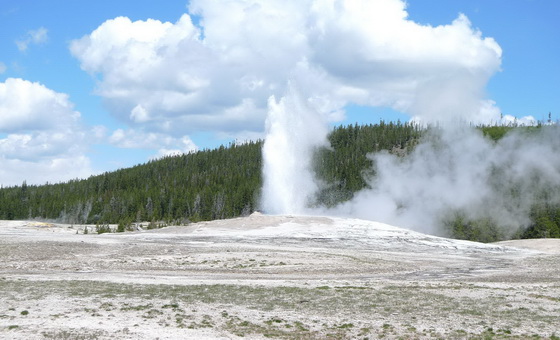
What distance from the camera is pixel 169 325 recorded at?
56.1 ft

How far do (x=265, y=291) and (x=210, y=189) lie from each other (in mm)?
113489

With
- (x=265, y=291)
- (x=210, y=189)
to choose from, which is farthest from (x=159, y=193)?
(x=265, y=291)

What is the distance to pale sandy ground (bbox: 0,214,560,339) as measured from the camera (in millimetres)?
17094

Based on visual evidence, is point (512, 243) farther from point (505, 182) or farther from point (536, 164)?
point (536, 164)

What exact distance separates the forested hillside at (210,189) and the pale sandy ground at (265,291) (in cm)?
5293

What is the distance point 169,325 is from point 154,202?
123 metres

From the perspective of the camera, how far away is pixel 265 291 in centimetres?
2462

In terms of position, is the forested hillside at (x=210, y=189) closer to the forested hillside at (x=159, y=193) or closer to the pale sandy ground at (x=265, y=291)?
the forested hillside at (x=159, y=193)

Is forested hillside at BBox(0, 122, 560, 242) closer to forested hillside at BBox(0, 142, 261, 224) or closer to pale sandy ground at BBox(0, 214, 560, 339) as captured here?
forested hillside at BBox(0, 142, 261, 224)

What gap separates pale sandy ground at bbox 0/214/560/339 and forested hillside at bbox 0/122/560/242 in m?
52.9

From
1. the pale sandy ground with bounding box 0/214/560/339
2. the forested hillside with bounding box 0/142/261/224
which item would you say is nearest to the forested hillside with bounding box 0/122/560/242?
the forested hillside with bounding box 0/142/261/224

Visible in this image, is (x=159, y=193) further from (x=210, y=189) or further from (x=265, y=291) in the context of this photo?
(x=265, y=291)

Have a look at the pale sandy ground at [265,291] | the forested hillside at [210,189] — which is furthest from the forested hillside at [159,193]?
the pale sandy ground at [265,291]

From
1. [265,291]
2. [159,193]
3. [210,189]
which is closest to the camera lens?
[265,291]
